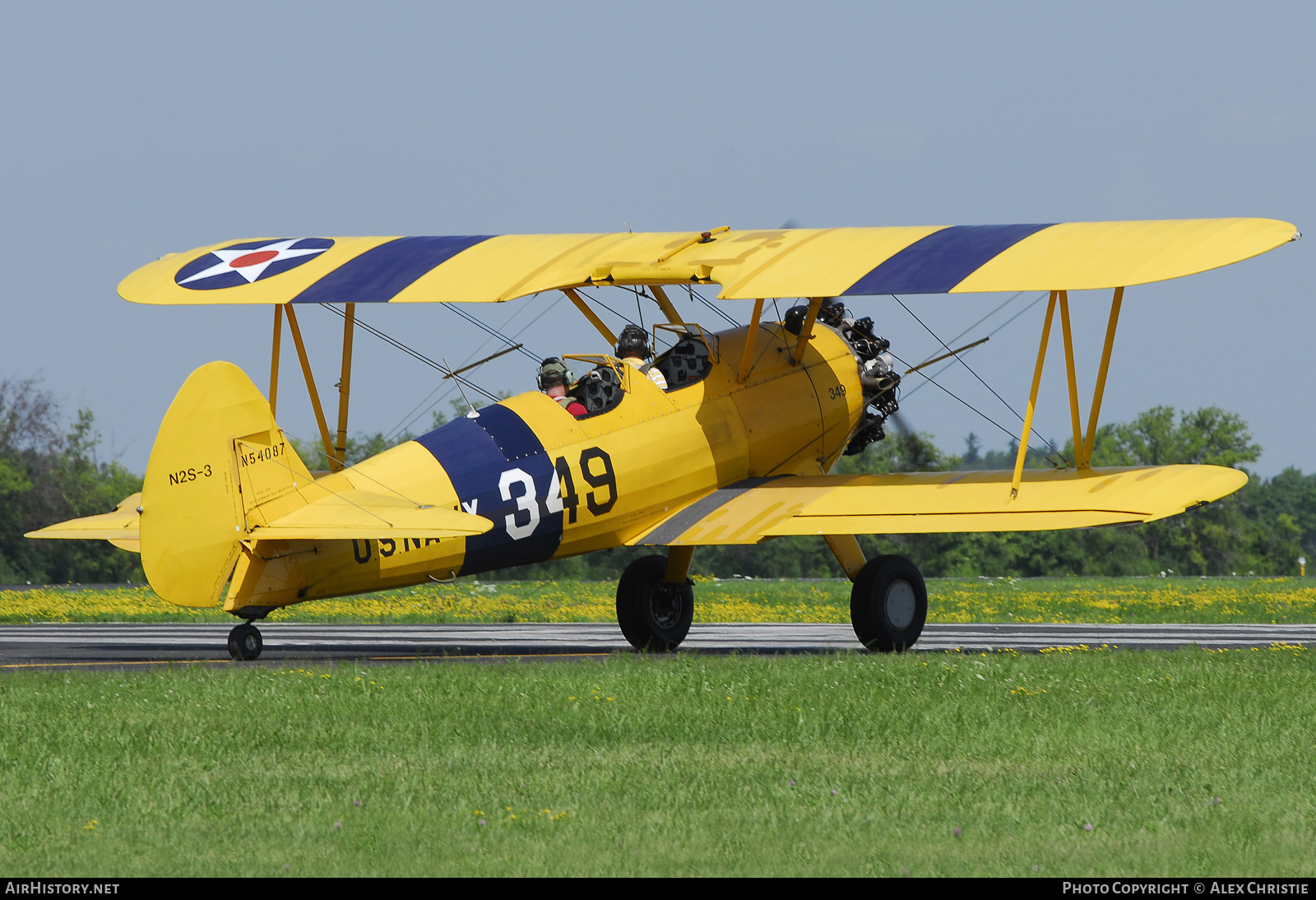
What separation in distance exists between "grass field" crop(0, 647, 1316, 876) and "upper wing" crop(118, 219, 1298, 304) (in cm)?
329

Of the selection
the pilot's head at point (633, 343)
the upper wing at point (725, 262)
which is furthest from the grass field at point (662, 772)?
the pilot's head at point (633, 343)

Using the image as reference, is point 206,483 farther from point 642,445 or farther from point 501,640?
point 501,640

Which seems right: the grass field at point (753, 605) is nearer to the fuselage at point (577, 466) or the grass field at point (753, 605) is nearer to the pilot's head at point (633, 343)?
the fuselage at point (577, 466)

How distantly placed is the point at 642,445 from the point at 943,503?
279 centimetres

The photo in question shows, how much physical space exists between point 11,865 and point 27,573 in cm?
4069

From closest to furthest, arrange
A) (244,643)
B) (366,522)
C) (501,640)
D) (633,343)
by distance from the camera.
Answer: (366,522)
(244,643)
(633,343)
(501,640)

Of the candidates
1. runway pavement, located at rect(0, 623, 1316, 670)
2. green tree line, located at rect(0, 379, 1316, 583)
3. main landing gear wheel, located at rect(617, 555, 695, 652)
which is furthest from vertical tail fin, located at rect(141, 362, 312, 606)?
green tree line, located at rect(0, 379, 1316, 583)

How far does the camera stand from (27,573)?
4406 cm

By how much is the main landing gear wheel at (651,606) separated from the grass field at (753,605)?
6.90m

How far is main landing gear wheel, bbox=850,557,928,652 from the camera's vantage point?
1491 centimetres

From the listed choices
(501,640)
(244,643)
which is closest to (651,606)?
(501,640)

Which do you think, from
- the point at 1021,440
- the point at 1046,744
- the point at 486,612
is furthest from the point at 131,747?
the point at 486,612

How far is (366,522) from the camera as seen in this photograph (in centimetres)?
1196
